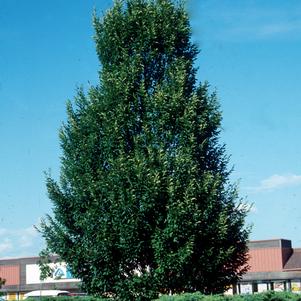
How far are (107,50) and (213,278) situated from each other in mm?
11211

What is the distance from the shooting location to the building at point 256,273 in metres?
61.4

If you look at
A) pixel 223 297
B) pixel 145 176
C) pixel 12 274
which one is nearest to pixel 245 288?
pixel 12 274

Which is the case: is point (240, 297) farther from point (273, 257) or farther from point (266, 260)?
point (273, 257)

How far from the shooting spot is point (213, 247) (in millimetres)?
26547

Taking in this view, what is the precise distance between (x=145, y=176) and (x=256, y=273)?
39.2 m

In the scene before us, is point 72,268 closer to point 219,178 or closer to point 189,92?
point 219,178

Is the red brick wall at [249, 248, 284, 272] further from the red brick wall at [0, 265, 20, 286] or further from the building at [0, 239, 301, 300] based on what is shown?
the red brick wall at [0, 265, 20, 286]

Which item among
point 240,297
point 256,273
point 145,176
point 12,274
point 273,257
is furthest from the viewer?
point 12,274

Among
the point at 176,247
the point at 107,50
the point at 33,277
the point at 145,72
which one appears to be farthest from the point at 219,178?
the point at 33,277

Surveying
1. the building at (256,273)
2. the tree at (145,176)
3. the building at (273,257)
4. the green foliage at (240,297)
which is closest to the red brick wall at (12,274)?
the building at (256,273)

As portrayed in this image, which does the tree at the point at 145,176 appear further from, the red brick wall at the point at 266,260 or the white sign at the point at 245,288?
the red brick wall at the point at 266,260

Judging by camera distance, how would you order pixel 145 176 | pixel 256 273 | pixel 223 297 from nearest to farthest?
pixel 223 297, pixel 145 176, pixel 256 273

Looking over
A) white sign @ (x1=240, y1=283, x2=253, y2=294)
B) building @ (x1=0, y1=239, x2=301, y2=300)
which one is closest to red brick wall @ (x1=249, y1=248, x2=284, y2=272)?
building @ (x1=0, y1=239, x2=301, y2=300)

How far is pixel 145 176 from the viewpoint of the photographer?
25.8 m
